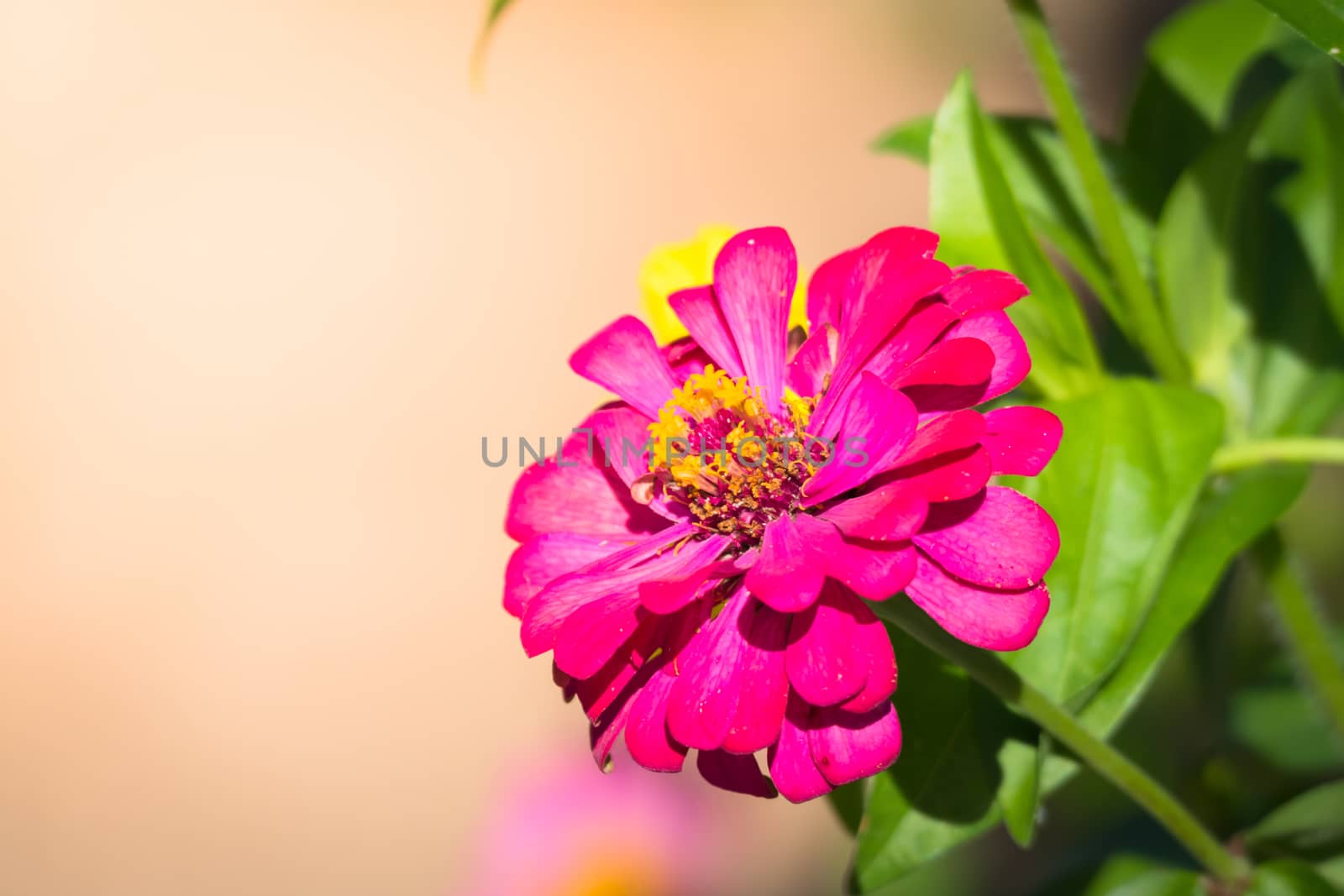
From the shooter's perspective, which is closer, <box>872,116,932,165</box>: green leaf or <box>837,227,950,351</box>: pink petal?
<box>837,227,950,351</box>: pink petal

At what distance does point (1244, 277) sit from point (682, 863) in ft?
3.73

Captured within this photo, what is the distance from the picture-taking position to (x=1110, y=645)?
22.3 inches

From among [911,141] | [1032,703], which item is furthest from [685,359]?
[911,141]

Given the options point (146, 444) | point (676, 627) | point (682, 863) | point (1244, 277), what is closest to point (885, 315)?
point (676, 627)

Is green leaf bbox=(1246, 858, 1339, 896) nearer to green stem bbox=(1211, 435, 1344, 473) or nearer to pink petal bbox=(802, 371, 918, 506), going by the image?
green stem bbox=(1211, 435, 1344, 473)

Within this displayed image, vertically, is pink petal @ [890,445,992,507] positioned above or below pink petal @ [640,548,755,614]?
above

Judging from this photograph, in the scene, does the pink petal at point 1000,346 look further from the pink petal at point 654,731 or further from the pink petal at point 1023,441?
the pink petal at point 654,731

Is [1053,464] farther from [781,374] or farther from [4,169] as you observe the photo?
[4,169]

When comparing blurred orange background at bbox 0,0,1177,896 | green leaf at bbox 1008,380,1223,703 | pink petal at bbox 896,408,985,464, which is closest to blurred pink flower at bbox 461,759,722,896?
blurred orange background at bbox 0,0,1177,896

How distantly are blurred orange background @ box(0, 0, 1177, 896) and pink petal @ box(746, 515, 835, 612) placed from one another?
131cm

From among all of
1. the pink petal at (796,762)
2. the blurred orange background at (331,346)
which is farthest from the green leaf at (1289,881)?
the blurred orange background at (331,346)

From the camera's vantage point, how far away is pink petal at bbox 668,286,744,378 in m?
0.58

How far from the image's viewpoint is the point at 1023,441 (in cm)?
47

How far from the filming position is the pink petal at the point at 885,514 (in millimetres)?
429
